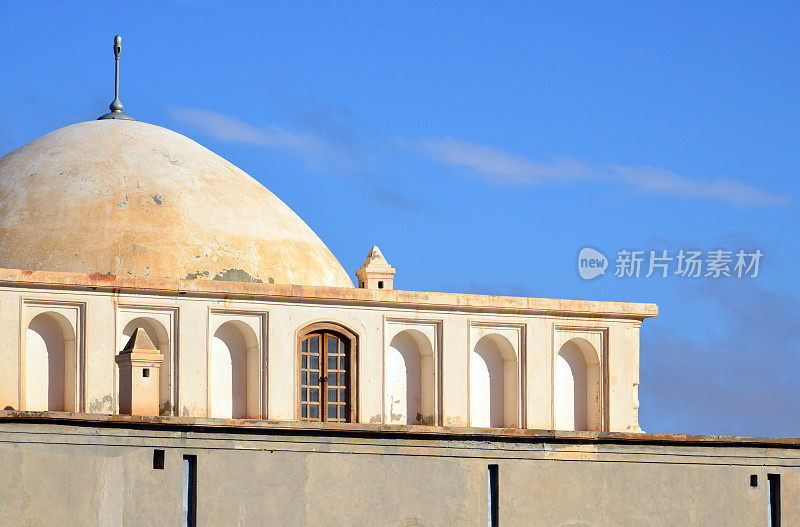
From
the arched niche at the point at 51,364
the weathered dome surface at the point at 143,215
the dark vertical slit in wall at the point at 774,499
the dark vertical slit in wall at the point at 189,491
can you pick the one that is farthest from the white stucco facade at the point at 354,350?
the dark vertical slit in wall at the point at 774,499

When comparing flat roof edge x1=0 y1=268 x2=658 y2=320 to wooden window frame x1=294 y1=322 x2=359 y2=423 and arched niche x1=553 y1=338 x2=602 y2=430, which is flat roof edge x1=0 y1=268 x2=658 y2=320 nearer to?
wooden window frame x1=294 y1=322 x2=359 y2=423

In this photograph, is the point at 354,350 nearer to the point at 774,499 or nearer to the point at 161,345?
the point at 161,345

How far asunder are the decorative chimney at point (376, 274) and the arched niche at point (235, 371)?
2.36m

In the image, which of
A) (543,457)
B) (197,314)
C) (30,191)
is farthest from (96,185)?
(543,457)

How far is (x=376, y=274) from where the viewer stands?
27.2m

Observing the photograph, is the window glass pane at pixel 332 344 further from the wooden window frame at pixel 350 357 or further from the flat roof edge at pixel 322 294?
the flat roof edge at pixel 322 294

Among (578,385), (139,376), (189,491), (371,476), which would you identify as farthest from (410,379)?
(189,491)

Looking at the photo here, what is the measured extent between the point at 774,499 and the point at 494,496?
4334mm

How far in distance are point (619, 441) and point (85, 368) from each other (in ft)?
24.3

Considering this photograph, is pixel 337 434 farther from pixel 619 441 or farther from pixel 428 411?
pixel 619 441

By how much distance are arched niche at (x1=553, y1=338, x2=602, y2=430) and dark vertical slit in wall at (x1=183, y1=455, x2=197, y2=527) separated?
20.4 feet

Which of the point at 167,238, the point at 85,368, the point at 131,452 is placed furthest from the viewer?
the point at 167,238

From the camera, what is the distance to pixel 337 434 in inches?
955

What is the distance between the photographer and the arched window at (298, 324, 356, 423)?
84.8 feet
